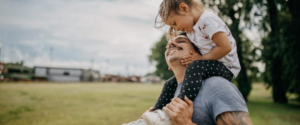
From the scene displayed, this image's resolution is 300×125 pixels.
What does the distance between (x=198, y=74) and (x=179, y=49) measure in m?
0.46

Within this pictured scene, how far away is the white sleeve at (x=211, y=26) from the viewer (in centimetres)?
202

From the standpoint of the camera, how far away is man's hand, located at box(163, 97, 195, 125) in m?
1.67

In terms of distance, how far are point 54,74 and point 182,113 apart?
52.2 meters

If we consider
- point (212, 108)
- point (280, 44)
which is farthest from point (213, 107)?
point (280, 44)

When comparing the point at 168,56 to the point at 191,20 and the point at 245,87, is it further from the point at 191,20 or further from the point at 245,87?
the point at 245,87

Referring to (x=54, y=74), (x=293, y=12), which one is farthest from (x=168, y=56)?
(x=54, y=74)

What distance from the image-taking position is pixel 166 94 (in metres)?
2.38

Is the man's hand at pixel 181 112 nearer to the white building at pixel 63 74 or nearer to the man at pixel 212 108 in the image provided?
the man at pixel 212 108

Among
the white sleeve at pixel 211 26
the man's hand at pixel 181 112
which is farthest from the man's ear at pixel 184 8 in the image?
the man's hand at pixel 181 112

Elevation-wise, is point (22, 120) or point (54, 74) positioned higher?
point (22, 120)

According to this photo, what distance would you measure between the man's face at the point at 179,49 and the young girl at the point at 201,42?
6 centimetres

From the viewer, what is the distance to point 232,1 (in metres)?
13.1

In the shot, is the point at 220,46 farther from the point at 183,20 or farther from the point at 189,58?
the point at 183,20

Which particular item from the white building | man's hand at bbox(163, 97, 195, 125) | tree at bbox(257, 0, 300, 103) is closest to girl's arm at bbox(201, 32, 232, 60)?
man's hand at bbox(163, 97, 195, 125)
